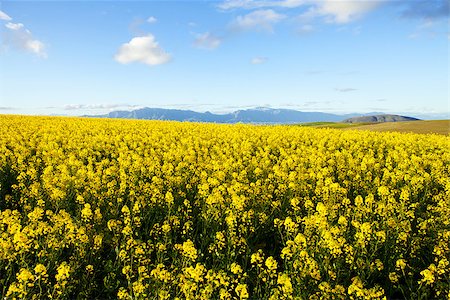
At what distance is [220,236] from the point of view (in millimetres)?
5781

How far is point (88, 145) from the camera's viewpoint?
1456cm

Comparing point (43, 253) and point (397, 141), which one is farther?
point (397, 141)

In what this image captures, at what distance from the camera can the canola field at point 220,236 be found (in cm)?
470

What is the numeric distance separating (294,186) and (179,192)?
2.89 meters

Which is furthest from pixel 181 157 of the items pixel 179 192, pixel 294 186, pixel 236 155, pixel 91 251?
pixel 91 251

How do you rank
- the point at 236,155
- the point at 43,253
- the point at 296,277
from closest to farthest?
the point at 296,277 → the point at 43,253 → the point at 236,155

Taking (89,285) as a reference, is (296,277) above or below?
above

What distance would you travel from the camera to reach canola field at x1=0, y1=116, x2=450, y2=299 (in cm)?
470

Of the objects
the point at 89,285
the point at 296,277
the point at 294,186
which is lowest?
the point at 89,285

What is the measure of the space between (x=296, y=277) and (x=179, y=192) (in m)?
4.27

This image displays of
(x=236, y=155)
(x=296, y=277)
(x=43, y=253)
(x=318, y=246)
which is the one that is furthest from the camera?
(x=236, y=155)

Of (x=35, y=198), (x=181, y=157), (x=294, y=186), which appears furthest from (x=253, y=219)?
(x=181, y=157)

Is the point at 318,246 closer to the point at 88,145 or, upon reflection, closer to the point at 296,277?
the point at 296,277

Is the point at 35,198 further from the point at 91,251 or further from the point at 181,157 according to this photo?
the point at 181,157
